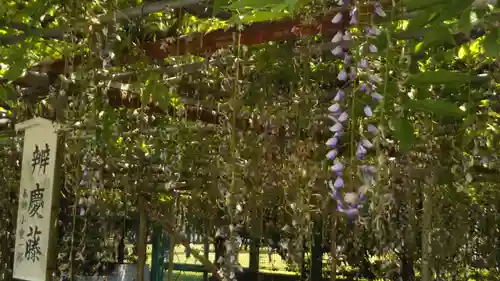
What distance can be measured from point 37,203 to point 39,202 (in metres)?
0.02

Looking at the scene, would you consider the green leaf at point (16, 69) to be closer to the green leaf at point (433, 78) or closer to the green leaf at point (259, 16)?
the green leaf at point (259, 16)

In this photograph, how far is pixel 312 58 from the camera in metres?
2.08

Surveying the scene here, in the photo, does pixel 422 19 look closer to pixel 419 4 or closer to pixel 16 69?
pixel 419 4

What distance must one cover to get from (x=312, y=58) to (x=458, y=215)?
2084 millimetres

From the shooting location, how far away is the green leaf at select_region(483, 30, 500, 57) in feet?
4.51

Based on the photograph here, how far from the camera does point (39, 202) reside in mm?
2227

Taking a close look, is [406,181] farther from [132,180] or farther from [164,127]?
[132,180]

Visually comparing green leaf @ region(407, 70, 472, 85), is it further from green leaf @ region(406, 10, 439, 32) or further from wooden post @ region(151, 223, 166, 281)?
wooden post @ region(151, 223, 166, 281)

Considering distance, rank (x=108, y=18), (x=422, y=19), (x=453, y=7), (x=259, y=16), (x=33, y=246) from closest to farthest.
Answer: (x=453, y=7)
(x=422, y=19)
(x=259, y=16)
(x=108, y=18)
(x=33, y=246)

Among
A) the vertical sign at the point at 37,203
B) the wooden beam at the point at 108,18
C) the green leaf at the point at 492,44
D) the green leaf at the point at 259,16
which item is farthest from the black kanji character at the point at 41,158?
the green leaf at the point at 492,44

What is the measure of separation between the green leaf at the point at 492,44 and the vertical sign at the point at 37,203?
4.63 ft

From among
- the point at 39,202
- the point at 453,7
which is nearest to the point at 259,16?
the point at 453,7

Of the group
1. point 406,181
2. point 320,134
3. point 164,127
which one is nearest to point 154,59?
point 164,127

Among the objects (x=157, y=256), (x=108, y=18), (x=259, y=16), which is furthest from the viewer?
(x=157, y=256)
